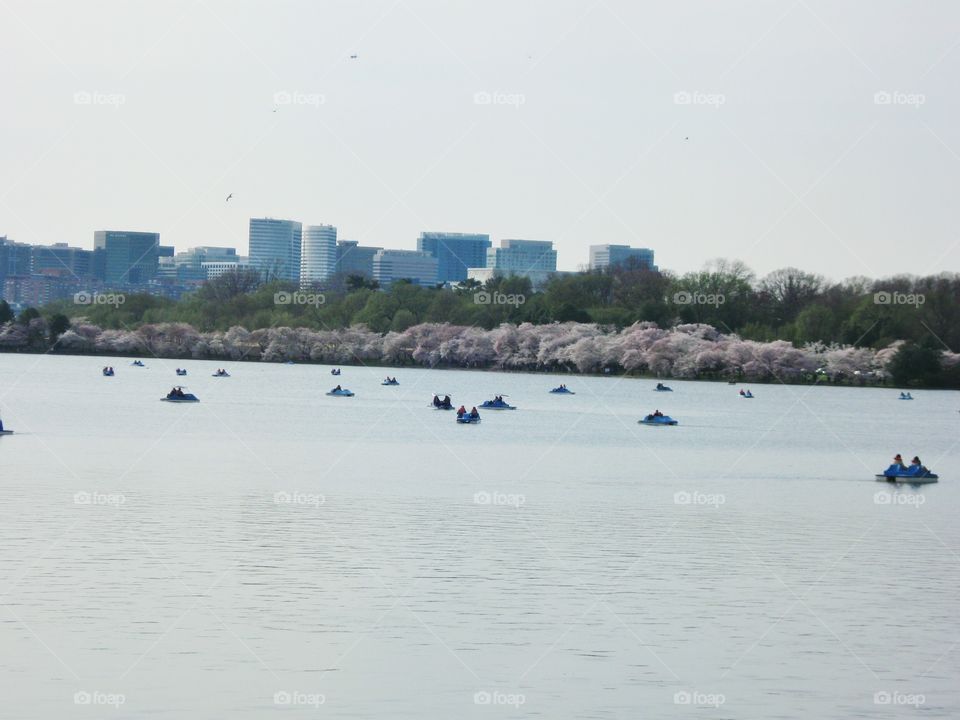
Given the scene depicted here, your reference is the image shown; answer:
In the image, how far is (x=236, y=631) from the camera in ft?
78.9

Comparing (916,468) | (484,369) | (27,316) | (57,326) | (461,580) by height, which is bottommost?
(484,369)

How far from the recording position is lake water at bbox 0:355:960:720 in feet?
69.8

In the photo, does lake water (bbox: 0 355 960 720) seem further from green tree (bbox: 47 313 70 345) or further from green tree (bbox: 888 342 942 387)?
green tree (bbox: 47 313 70 345)

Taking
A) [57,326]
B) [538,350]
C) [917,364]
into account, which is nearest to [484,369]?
[538,350]

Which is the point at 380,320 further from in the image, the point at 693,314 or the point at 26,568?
the point at 26,568

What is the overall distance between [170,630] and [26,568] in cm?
599

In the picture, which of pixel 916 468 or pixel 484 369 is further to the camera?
pixel 484 369

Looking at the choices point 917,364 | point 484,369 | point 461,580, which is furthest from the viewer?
point 484,369

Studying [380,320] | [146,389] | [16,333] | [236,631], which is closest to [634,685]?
[236,631]

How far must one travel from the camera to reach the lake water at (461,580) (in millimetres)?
21266

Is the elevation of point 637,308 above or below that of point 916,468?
above

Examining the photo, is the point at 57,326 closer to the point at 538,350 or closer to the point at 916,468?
the point at 538,350

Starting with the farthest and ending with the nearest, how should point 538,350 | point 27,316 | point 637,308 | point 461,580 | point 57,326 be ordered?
point 27,316, point 57,326, point 637,308, point 538,350, point 461,580

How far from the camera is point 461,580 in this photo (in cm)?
2934
